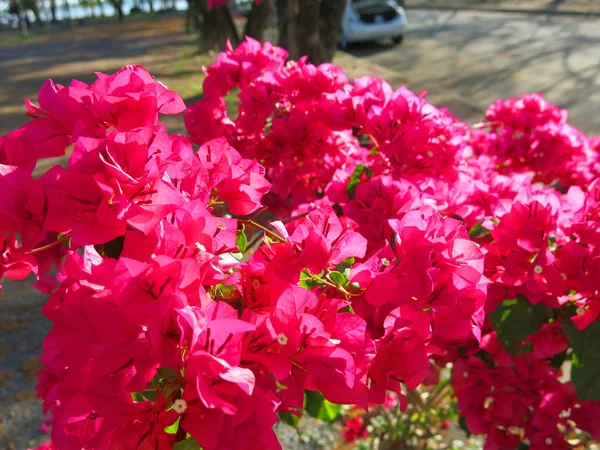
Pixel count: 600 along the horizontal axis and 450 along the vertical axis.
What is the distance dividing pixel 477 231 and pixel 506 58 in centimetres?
843

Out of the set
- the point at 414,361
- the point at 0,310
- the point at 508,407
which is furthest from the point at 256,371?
the point at 0,310

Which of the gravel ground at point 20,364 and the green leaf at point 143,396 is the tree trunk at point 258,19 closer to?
the gravel ground at point 20,364

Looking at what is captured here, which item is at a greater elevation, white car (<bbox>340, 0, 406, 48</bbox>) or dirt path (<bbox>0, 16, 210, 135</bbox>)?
white car (<bbox>340, 0, 406, 48</bbox>)

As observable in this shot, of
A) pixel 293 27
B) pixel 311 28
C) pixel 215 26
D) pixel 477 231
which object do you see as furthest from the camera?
pixel 215 26

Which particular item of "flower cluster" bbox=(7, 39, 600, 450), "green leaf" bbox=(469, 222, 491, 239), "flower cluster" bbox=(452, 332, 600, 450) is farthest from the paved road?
"flower cluster" bbox=(7, 39, 600, 450)

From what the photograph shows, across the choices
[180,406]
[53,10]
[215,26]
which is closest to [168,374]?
[180,406]

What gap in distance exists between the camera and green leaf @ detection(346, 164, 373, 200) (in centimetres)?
117

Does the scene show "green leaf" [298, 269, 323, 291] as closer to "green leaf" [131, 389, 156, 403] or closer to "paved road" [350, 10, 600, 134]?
"green leaf" [131, 389, 156, 403]

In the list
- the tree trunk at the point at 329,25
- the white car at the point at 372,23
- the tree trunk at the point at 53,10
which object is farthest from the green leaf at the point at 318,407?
the tree trunk at the point at 53,10

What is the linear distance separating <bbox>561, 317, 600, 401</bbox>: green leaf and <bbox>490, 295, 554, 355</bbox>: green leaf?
0.19ft

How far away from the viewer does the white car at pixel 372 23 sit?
10.7m

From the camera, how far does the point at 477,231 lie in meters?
1.11

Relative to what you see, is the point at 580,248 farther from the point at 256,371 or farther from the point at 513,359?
the point at 256,371

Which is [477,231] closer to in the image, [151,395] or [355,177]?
[355,177]
